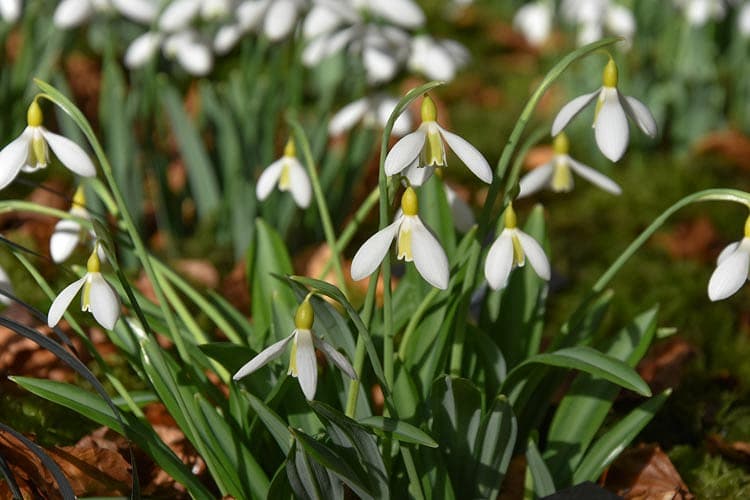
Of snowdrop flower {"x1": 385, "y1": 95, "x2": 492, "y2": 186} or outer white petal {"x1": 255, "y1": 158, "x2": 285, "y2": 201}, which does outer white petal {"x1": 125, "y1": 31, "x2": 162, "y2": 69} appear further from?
snowdrop flower {"x1": 385, "y1": 95, "x2": 492, "y2": 186}

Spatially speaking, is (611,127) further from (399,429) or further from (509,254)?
(399,429)

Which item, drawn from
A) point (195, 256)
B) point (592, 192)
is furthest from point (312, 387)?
point (592, 192)

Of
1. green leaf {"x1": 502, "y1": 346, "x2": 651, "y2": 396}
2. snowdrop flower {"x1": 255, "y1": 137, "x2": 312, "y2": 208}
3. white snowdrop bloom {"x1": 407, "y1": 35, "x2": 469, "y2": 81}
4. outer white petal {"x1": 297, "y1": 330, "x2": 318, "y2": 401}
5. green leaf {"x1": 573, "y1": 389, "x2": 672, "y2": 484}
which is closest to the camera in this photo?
outer white petal {"x1": 297, "y1": 330, "x2": 318, "y2": 401}

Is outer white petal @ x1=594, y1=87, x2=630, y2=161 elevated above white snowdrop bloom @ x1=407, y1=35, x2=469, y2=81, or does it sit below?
below

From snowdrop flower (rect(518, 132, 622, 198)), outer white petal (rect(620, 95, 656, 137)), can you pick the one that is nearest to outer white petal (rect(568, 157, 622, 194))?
snowdrop flower (rect(518, 132, 622, 198))

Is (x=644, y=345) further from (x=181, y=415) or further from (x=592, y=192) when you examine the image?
(x=592, y=192)

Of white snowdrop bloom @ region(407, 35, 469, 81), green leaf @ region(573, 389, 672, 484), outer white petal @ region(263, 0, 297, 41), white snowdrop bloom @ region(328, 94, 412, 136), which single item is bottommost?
green leaf @ region(573, 389, 672, 484)

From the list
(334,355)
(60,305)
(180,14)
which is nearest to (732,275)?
(334,355)
